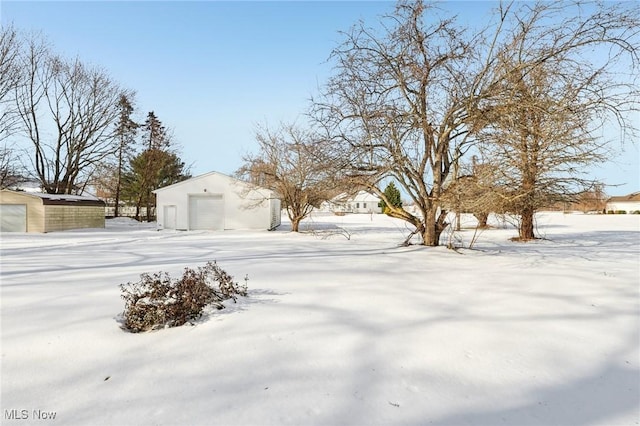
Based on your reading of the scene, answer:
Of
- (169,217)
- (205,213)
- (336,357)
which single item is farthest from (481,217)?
(169,217)

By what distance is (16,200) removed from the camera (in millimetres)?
17047

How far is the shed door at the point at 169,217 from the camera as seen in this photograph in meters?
20.6

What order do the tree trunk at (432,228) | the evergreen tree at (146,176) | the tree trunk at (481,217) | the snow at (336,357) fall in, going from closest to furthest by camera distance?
the snow at (336,357)
the tree trunk at (481,217)
the tree trunk at (432,228)
the evergreen tree at (146,176)

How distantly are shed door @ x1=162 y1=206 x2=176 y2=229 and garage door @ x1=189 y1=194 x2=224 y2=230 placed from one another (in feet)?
3.51

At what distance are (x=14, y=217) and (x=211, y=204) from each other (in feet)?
31.8

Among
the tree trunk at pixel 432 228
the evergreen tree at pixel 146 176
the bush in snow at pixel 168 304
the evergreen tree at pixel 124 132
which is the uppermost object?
the evergreen tree at pixel 124 132

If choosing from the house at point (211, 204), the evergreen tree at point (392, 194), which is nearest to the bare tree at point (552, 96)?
the evergreen tree at point (392, 194)

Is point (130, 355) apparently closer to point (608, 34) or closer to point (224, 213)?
point (608, 34)

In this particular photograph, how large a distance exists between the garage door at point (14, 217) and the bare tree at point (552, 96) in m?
21.3

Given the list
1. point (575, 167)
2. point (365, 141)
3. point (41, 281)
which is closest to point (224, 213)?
point (365, 141)

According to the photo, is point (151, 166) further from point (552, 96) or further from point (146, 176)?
point (552, 96)

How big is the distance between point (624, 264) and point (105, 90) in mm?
32376

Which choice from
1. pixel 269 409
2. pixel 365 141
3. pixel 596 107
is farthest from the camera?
pixel 365 141

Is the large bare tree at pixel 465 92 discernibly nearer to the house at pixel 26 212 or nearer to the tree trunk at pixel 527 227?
the tree trunk at pixel 527 227
